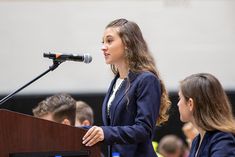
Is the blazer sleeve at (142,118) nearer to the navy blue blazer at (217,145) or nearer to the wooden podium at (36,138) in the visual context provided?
the wooden podium at (36,138)

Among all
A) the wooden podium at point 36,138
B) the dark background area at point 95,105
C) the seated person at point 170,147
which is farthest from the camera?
the dark background area at point 95,105

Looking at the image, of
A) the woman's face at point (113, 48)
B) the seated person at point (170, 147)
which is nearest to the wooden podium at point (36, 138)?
the woman's face at point (113, 48)

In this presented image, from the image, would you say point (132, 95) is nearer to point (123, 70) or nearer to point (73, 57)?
point (123, 70)

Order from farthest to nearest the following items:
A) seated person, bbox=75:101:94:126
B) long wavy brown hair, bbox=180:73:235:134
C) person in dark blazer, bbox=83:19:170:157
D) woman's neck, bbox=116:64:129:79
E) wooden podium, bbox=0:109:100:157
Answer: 1. seated person, bbox=75:101:94:126
2. woman's neck, bbox=116:64:129:79
3. long wavy brown hair, bbox=180:73:235:134
4. person in dark blazer, bbox=83:19:170:157
5. wooden podium, bbox=0:109:100:157

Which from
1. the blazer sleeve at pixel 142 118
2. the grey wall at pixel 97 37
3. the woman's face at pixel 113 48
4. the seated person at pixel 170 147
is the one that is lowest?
the seated person at pixel 170 147

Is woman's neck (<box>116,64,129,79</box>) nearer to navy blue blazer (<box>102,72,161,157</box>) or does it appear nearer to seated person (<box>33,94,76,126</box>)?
navy blue blazer (<box>102,72,161,157</box>)

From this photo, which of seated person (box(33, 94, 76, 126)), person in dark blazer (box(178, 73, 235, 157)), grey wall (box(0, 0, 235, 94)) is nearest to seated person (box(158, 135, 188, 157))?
grey wall (box(0, 0, 235, 94))

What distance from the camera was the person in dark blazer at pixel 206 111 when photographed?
Result: 3238 millimetres

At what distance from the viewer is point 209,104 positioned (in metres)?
3.29

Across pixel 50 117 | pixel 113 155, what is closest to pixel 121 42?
pixel 113 155

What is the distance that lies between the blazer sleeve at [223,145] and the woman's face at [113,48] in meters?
0.67

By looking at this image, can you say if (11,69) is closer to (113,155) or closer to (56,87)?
(56,87)

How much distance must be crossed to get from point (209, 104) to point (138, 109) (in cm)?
38

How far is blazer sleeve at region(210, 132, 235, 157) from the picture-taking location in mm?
3135
